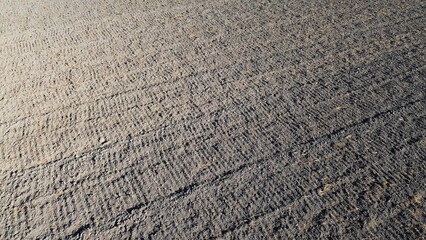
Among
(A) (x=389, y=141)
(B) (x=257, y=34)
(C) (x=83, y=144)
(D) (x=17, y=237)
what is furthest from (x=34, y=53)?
(A) (x=389, y=141)

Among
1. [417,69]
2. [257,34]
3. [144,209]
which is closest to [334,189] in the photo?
[144,209]

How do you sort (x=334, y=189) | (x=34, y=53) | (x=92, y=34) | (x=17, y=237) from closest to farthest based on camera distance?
(x=17, y=237) < (x=334, y=189) < (x=34, y=53) < (x=92, y=34)

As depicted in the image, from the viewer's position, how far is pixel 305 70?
3.96m

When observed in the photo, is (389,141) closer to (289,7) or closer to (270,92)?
(270,92)

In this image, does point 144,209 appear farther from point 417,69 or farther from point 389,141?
point 417,69

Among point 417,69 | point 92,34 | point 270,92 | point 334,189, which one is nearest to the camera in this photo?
point 334,189

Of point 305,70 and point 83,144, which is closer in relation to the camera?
point 83,144

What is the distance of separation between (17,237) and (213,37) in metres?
3.05

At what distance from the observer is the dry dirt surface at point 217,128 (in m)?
2.44

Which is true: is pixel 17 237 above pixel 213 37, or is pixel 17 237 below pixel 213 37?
above

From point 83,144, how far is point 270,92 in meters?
1.52

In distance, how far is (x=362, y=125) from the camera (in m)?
3.17

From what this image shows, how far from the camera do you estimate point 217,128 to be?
10.5 ft

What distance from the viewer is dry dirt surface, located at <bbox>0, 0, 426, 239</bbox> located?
244 cm
